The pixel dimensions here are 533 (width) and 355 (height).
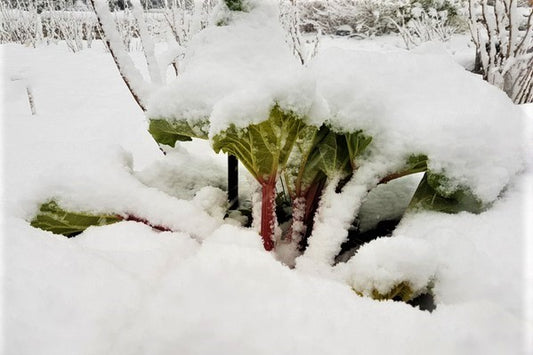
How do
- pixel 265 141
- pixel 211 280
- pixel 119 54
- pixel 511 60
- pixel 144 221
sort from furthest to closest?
pixel 511 60 → pixel 119 54 → pixel 144 221 → pixel 265 141 → pixel 211 280

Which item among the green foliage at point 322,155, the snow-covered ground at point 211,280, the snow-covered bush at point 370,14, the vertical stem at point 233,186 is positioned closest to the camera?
the snow-covered ground at point 211,280

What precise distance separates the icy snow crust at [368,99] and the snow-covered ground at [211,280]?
0.20 feet

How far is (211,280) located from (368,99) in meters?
0.28

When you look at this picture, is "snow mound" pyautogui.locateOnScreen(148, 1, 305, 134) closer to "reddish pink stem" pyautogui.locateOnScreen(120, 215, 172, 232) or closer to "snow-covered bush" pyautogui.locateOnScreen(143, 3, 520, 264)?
"snow-covered bush" pyautogui.locateOnScreen(143, 3, 520, 264)

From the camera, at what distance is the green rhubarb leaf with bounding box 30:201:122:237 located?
514 millimetres

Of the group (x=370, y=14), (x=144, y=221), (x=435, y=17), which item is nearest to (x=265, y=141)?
(x=144, y=221)

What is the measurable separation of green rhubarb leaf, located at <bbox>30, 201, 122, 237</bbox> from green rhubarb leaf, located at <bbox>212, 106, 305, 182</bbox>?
203 mm

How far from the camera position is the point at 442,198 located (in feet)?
1.60

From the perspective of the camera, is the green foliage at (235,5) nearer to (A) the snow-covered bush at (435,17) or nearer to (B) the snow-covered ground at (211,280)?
(B) the snow-covered ground at (211,280)

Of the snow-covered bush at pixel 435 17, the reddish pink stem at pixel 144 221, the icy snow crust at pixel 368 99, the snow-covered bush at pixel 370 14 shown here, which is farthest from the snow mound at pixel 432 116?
the snow-covered bush at pixel 370 14

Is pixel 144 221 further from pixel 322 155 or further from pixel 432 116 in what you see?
pixel 432 116

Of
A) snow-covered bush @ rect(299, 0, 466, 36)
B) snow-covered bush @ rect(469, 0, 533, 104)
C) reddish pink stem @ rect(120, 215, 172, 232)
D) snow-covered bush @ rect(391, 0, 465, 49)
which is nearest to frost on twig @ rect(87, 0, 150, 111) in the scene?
reddish pink stem @ rect(120, 215, 172, 232)

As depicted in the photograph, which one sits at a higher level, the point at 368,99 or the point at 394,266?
the point at 368,99

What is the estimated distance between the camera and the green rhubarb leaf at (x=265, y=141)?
41 centimetres
